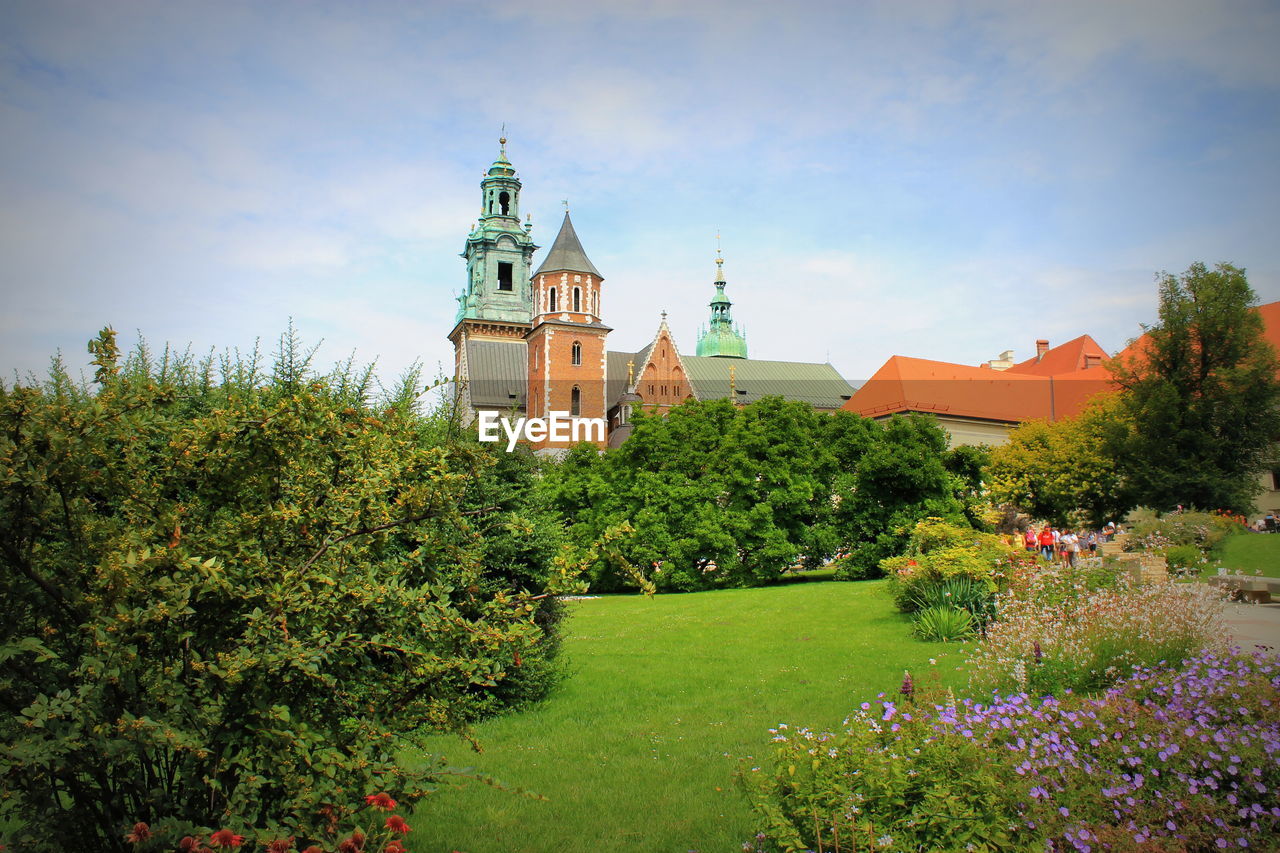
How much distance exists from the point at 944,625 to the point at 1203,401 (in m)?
30.6

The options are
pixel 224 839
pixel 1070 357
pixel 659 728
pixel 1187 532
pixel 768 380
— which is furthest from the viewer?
pixel 768 380

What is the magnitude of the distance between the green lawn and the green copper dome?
226 ft

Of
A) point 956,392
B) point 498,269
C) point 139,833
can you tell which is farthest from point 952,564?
point 498,269

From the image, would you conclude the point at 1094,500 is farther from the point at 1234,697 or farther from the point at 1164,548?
the point at 1234,697

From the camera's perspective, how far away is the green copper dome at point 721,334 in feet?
304

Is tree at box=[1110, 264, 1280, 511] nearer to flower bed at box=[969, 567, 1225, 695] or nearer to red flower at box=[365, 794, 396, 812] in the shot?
flower bed at box=[969, 567, 1225, 695]

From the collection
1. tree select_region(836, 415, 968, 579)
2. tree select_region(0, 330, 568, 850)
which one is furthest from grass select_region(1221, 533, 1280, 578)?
tree select_region(0, 330, 568, 850)

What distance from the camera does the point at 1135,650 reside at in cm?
794

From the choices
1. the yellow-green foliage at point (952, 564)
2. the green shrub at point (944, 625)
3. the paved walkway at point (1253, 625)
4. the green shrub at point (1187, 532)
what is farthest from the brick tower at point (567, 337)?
the paved walkway at point (1253, 625)

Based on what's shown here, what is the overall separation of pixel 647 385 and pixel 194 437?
66.8 meters

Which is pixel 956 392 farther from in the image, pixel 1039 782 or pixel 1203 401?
pixel 1039 782

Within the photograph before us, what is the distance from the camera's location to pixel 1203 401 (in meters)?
35.7

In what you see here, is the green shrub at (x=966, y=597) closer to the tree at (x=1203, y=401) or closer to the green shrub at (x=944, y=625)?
the green shrub at (x=944, y=625)

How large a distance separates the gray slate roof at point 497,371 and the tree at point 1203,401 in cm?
4568
